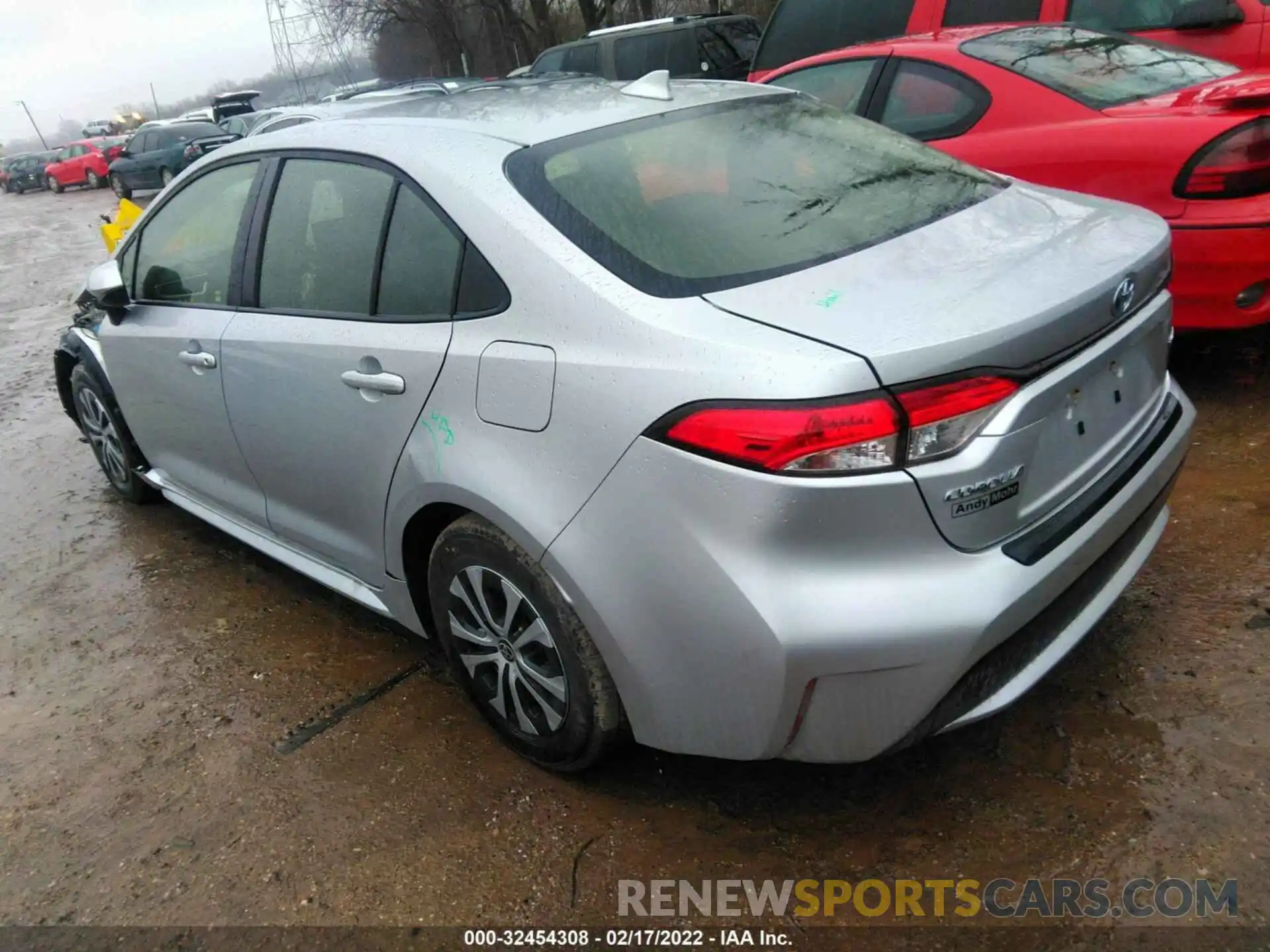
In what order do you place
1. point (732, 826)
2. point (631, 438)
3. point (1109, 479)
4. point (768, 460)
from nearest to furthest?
point (768, 460) → point (631, 438) → point (1109, 479) → point (732, 826)

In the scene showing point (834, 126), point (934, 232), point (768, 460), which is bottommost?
point (768, 460)

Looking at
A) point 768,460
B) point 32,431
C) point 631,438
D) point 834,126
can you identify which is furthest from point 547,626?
point 32,431

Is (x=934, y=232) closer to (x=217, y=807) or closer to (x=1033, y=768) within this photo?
(x=1033, y=768)

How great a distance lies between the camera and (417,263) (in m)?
2.49

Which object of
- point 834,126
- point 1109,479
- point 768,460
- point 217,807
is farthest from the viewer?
point 834,126

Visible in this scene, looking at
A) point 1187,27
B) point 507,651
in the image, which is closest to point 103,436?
point 507,651

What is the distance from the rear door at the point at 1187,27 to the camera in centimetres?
494

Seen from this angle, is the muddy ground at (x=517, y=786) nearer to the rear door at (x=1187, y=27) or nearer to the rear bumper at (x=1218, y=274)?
the rear bumper at (x=1218, y=274)

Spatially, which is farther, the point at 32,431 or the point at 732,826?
the point at 32,431

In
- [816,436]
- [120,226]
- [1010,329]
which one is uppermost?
[1010,329]

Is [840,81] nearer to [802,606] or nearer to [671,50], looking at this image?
[802,606]

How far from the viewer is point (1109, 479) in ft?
7.04

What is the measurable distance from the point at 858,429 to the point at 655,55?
11698mm

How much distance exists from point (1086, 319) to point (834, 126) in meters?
1.17
